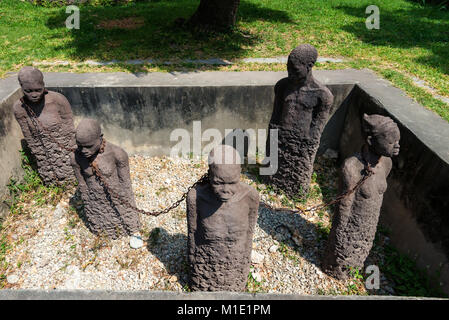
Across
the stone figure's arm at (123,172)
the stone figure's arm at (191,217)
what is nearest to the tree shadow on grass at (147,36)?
the stone figure's arm at (123,172)

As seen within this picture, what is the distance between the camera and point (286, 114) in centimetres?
523

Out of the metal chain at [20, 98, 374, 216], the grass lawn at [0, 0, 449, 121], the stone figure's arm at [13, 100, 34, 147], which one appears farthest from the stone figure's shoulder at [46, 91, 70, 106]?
the grass lawn at [0, 0, 449, 121]

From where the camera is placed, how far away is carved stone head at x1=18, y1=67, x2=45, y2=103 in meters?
4.81

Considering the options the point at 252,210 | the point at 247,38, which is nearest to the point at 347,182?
the point at 252,210

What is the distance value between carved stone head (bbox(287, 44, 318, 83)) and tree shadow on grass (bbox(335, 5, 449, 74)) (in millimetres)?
5374

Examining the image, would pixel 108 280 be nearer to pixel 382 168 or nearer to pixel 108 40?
pixel 382 168

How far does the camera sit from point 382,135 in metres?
3.47

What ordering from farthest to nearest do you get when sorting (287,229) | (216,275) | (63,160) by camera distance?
(63,160)
(287,229)
(216,275)

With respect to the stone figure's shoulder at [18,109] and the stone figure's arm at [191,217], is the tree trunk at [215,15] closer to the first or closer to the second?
the stone figure's shoulder at [18,109]

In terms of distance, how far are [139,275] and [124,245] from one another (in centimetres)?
65

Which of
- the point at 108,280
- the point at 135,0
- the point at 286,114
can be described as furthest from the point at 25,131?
the point at 135,0

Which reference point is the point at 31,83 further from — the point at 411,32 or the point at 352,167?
the point at 411,32

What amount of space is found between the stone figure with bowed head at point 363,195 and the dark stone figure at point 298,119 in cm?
142

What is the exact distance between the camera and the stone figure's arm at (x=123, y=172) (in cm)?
423
